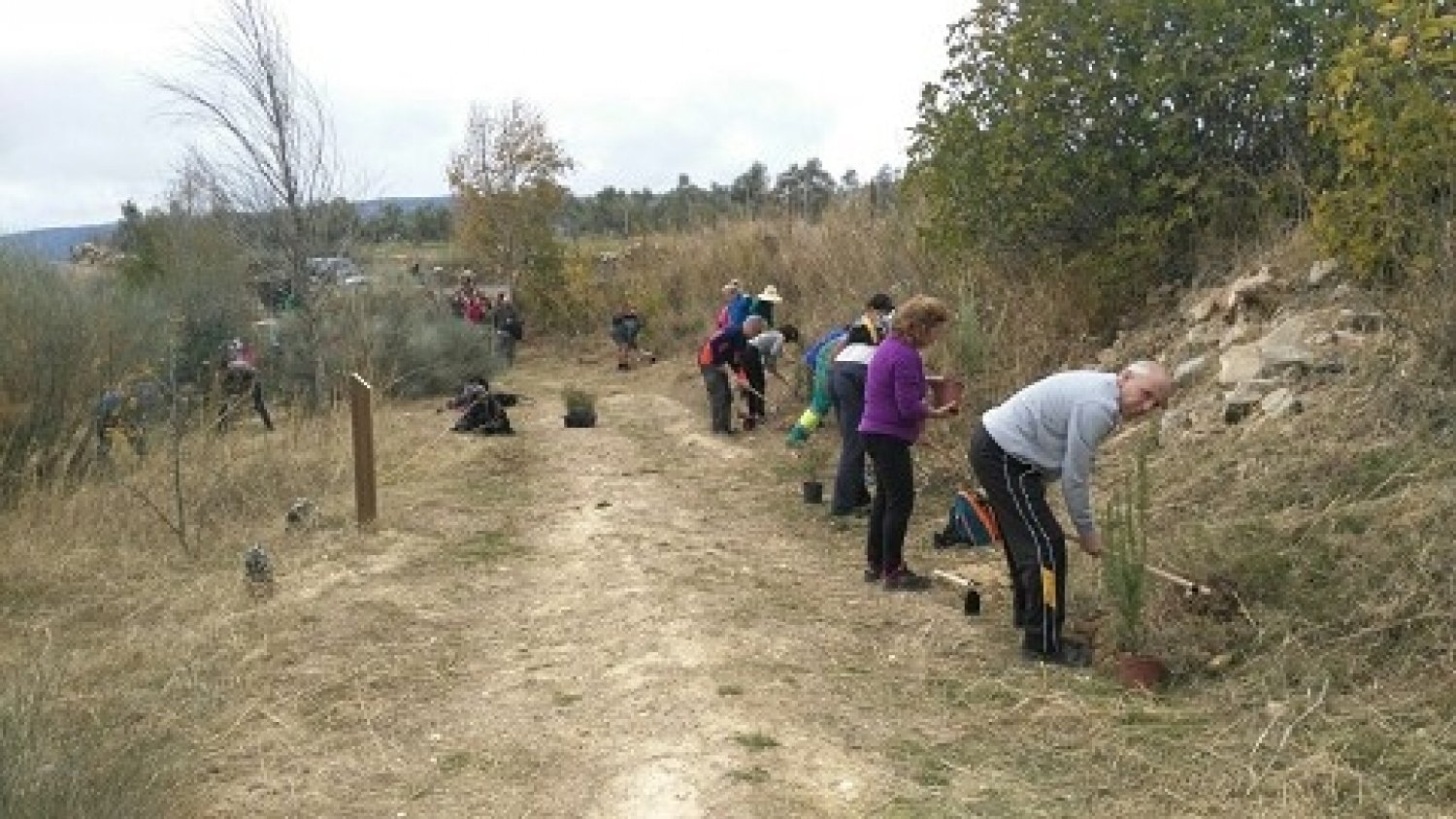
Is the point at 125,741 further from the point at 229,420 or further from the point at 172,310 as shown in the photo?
the point at 172,310

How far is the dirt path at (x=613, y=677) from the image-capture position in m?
4.43

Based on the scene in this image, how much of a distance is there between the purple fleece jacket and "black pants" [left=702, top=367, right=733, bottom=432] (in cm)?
640

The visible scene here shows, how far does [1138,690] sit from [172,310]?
13474 millimetres

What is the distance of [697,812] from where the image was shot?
4141mm

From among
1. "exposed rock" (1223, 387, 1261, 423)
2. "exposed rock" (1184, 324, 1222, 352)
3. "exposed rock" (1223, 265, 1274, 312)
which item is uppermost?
"exposed rock" (1223, 265, 1274, 312)

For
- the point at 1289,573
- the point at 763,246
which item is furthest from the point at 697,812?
the point at 763,246

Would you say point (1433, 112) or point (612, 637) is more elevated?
point (1433, 112)

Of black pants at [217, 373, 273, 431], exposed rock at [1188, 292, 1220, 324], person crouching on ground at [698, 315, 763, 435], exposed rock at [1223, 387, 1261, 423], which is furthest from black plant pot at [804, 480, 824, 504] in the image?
black pants at [217, 373, 273, 431]

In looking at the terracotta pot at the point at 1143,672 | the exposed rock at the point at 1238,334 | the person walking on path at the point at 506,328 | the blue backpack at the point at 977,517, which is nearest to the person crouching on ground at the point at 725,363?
the exposed rock at the point at 1238,334

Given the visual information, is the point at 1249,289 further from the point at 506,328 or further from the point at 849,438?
the point at 506,328

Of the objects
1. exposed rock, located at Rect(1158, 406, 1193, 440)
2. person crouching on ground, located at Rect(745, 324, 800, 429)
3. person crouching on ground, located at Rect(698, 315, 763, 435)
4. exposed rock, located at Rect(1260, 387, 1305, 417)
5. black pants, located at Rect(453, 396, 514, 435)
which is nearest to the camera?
exposed rock, located at Rect(1260, 387, 1305, 417)

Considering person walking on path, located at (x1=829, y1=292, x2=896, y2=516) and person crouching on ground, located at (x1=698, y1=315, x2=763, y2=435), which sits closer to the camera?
person walking on path, located at (x1=829, y1=292, x2=896, y2=516)

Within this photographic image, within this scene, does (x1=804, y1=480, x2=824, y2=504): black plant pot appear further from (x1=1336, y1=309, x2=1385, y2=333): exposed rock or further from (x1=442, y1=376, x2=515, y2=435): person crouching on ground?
(x1=442, y1=376, x2=515, y2=435): person crouching on ground

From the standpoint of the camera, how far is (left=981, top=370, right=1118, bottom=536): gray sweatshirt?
17.0 ft
